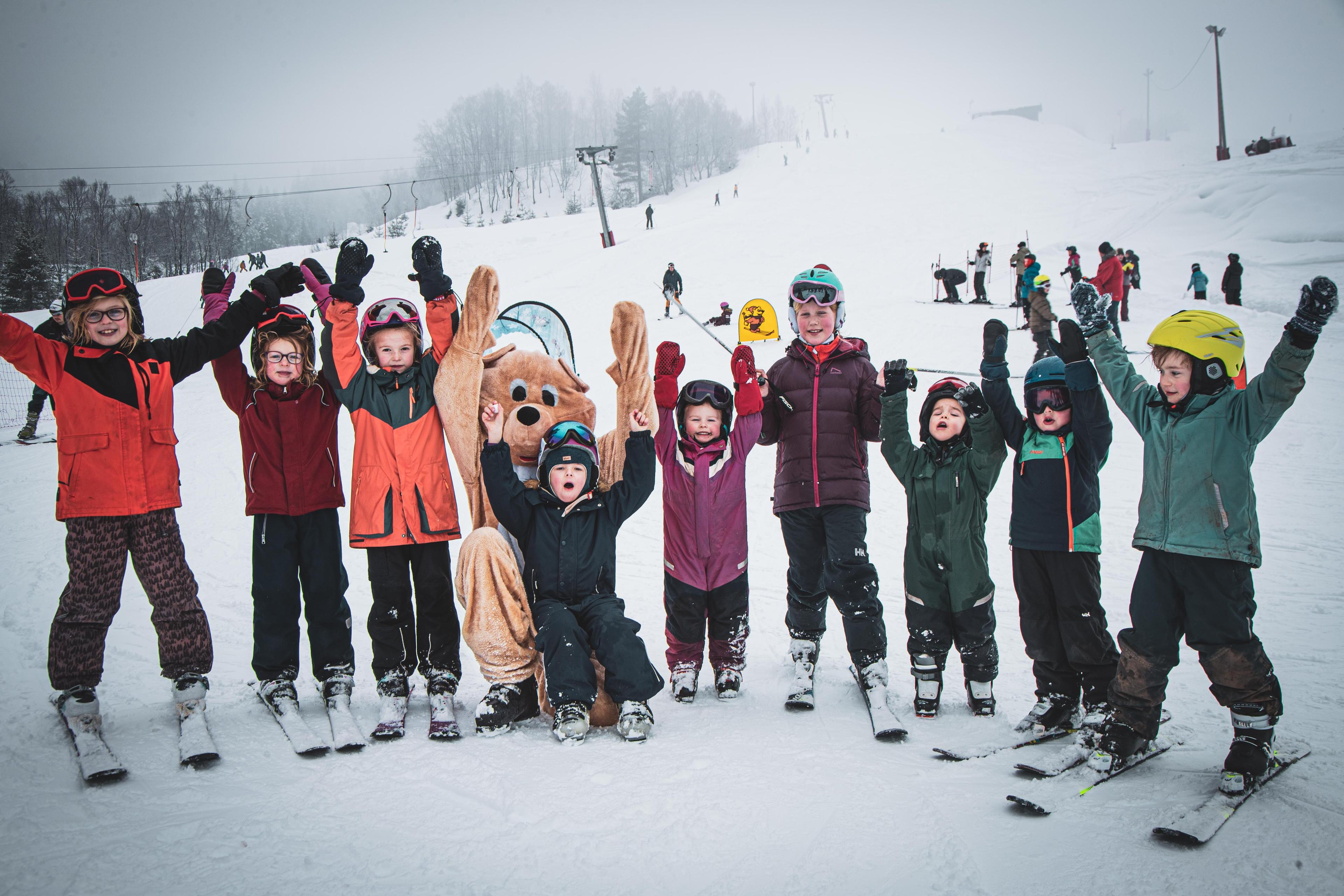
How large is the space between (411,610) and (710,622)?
1492mm

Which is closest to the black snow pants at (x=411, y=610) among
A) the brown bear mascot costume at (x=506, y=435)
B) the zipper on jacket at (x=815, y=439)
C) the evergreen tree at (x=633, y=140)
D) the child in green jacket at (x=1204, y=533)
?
the brown bear mascot costume at (x=506, y=435)

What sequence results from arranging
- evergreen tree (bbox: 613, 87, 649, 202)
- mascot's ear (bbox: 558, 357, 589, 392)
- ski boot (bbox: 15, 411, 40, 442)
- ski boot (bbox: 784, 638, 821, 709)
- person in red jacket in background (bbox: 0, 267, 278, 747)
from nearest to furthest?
person in red jacket in background (bbox: 0, 267, 278, 747) → ski boot (bbox: 784, 638, 821, 709) → mascot's ear (bbox: 558, 357, 589, 392) → ski boot (bbox: 15, 411, 40, 442) → evergreen tree (bbox: 613, 87, 649, 202)

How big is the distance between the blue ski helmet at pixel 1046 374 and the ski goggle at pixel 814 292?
1.09m

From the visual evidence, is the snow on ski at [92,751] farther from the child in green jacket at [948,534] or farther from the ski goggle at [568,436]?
the child in green jacket at [948,534]

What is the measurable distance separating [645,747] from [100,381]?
281cm

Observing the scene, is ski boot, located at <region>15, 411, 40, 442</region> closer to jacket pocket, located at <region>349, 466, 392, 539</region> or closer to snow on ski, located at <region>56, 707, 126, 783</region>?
snow on ski, located at <region>56, 707, 126, 783</region>

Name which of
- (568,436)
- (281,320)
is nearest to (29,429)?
(281,320)

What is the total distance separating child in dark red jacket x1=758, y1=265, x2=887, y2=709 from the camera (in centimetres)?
359

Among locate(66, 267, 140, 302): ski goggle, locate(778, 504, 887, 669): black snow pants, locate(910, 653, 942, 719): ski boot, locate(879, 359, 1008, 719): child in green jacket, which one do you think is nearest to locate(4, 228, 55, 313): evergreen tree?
locate(66, 267, 140, 302): ski goggle

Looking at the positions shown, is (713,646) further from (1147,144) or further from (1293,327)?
(1147,144)

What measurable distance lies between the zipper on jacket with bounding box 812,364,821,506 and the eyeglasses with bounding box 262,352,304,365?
256 centimetres

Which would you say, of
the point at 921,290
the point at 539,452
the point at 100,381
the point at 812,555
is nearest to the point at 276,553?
the point at 100,381

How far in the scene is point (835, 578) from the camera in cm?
361

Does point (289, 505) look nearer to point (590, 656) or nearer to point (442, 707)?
point (442, 707)
